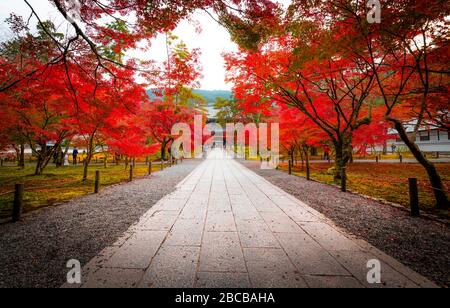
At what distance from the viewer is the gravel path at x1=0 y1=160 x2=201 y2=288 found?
2.40 metres

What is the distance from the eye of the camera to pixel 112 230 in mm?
3795

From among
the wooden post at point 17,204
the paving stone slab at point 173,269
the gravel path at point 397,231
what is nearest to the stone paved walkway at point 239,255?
the paving stone slab at point 173,269

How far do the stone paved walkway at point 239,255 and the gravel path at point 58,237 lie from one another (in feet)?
1.19

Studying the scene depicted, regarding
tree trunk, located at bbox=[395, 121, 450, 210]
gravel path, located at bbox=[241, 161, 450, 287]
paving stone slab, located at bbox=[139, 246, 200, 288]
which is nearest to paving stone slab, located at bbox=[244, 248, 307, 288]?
paving stone slab, located at bbox=[139, 246, 200, 288]

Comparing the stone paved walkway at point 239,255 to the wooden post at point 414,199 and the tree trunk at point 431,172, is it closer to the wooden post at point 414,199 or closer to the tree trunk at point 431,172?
the wooden post at point 414,199

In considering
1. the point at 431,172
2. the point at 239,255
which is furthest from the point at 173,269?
the point at 431,172

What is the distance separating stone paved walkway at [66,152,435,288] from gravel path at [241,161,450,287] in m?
0.27

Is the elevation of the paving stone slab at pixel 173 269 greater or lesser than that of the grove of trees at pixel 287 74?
lesser

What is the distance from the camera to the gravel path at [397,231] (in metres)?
2.65

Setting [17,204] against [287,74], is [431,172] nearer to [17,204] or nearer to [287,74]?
[287,74]

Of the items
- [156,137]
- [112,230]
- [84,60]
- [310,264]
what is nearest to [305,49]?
[310,264]

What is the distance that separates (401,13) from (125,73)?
9.24 m

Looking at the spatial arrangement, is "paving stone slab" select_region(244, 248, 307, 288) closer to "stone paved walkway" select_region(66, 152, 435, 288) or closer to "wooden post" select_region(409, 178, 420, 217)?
"stone paved walkway" select_region(66, 152, 435, 288)
